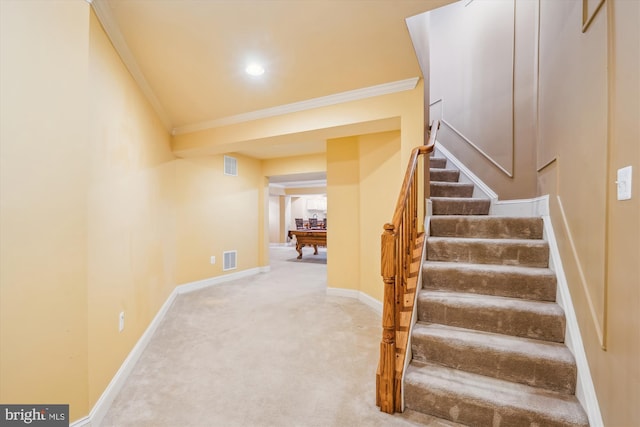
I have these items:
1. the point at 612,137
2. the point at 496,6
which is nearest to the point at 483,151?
the point at 496,6

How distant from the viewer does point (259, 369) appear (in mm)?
2016

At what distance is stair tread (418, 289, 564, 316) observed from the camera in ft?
5.42

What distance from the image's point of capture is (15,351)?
120 centimetres

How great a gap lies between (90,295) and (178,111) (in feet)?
7.68

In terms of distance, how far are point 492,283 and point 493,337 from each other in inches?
15.4

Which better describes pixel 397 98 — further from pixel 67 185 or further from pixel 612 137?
pixel 67 185

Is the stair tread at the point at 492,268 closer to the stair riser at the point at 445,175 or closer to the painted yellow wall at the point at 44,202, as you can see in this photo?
the stair riser at the point at 445,175

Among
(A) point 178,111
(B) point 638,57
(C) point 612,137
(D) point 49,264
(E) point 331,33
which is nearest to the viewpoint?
(B) point 638,57

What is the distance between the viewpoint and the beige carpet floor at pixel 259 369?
5.04 feet

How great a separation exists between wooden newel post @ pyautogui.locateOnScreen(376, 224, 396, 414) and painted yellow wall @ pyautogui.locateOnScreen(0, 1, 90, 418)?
5.29ft

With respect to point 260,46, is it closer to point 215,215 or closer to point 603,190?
point 603,190

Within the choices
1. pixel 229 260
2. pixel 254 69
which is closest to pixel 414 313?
pixel 254 69

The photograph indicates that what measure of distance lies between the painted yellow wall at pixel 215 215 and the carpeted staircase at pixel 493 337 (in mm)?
3549

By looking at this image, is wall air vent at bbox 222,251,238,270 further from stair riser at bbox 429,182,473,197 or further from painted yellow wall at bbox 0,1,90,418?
stair riser at bbox 429,182,473,197
